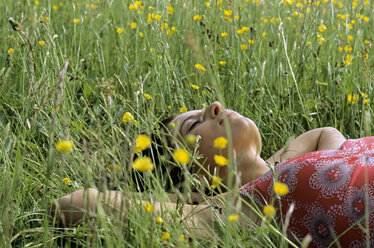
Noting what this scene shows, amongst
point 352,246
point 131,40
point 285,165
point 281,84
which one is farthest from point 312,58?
point 352,246

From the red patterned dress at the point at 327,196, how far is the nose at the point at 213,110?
0.36m

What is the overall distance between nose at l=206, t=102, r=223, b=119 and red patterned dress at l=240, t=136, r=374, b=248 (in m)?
0.36

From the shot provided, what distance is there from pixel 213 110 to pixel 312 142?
1.85ft

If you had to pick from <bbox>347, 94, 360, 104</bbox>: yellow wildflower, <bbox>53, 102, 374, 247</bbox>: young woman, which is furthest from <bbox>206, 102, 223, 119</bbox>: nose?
<bbox>347, 94, 360, 104</bbox>: yellow wildflower

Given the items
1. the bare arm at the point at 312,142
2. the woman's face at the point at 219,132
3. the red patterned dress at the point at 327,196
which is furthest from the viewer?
the bare arm at the point at 312,142

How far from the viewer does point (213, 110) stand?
2033mm

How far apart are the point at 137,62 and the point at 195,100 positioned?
50 centimetres

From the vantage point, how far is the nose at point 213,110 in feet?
6.67

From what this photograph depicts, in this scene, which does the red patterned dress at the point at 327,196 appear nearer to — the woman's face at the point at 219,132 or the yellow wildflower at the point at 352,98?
the woman's face at the point at 219,132

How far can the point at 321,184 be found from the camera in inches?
64.9

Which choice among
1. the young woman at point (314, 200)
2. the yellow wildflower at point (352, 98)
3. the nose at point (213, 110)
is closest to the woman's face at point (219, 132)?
the nose at point (213, 110)

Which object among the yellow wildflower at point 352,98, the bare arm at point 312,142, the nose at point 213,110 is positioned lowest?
the bare arm at point 312,142

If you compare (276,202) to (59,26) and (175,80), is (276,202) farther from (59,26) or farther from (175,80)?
(59,26)

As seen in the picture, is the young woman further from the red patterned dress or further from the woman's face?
the woman's face
